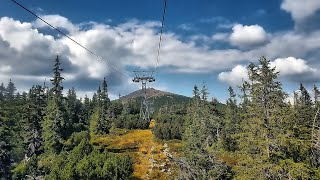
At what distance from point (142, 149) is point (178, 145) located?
Answer: 8.33 meters

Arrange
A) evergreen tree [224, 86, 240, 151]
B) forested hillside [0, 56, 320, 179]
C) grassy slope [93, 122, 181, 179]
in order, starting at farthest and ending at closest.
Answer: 1. evergreen tree [224, 86, 240, 151]
2. grassy slope [93, 122, 181, 179]
3. forested hillside [0, 56, 320, 179]

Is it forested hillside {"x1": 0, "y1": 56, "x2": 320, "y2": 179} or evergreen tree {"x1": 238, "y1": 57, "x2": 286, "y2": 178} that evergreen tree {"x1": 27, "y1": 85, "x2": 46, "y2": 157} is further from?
evergreen tree {"x1": 238, "y1": 57, "x2": 286, "y2": 178}

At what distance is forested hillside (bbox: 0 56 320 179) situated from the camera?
27156 mm

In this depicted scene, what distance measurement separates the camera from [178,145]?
72.9 m

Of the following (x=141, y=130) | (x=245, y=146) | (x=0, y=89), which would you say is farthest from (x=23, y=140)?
(x=0, y=89)

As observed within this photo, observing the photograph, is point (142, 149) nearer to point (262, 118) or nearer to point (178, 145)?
point (178, 145)

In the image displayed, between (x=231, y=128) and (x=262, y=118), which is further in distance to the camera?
(x=231, y=128)

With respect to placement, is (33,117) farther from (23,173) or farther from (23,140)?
(23,173)

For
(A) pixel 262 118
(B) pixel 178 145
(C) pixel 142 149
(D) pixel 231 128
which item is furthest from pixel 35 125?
(A) pixel 262 118

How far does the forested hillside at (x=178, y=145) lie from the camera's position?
27.2 m

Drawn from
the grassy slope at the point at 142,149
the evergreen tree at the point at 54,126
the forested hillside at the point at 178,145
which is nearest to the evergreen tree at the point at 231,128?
the forested hillside at the point at 178,145

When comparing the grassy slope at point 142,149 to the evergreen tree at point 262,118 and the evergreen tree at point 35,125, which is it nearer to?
the evergreen tree at point 35,125

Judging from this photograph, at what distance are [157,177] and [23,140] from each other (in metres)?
37.0

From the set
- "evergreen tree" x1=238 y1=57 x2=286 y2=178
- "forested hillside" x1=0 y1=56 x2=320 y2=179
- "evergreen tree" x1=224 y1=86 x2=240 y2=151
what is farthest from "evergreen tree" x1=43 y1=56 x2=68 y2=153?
"evergreen tree" x1=238 y1=57 x2=286 y2=178
